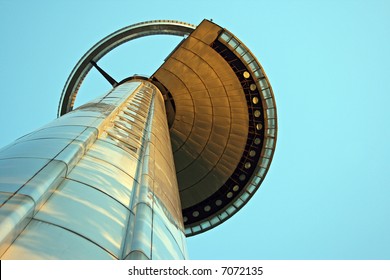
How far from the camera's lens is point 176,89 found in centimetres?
2955

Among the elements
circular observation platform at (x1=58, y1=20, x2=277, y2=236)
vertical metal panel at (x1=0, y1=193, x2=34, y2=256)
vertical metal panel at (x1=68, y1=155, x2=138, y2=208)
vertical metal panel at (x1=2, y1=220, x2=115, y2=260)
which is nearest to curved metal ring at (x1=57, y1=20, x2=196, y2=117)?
circular observation platform at (x1=58, y1=20, x2=277, y2=236)

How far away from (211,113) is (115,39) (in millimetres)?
8980

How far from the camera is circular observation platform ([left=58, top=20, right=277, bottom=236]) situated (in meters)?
27.6

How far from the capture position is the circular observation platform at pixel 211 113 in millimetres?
27625

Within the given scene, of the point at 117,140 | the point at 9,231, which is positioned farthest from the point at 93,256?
the point at 117,140

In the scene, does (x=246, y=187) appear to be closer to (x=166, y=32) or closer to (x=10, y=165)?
(x=166, y=32)

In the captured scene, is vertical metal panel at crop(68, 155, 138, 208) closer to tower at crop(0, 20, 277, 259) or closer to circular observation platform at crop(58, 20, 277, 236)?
tower at crop(0, 20, 277, 259)

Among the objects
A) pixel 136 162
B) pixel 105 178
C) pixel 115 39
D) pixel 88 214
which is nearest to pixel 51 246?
pixel 88 214

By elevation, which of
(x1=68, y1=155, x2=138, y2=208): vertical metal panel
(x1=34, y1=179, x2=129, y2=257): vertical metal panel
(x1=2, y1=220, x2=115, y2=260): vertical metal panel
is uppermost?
(x1=68, y1=155, x2=138, y2=208): vertical metal panel

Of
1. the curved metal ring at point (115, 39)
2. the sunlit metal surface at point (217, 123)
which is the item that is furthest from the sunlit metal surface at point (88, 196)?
the curved metal ring at point (115, 39)

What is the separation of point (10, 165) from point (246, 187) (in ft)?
78.4

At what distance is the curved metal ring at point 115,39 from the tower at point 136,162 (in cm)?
8

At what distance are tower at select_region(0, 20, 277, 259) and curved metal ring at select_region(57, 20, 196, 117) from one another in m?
0.08

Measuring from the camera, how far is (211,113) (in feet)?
97.8
